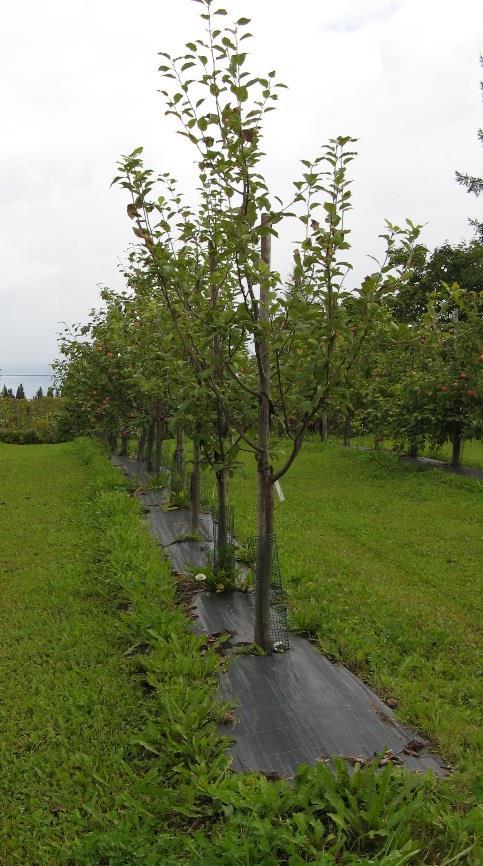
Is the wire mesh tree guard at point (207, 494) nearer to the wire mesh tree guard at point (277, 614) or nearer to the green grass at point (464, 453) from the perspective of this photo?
the wire mesh tree guard at point (277, 614)

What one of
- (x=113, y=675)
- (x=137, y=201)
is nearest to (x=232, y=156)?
(x=137, y=201)

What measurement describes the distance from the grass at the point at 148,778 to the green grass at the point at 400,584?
2.27 feet

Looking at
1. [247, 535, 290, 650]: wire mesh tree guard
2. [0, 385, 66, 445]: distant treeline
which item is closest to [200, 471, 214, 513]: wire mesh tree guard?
[247, 535, 290, 650]: wire mesh tree guard

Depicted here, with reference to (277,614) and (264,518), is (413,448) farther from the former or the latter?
(264,518)

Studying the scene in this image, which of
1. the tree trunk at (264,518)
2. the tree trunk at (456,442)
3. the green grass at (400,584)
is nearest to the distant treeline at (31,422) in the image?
the tree trunk at (456,442)

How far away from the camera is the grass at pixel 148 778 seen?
92.4 inches

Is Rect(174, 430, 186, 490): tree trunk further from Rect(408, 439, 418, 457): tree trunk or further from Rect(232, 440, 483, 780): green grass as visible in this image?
Rect(408, 439, 418, 457): tree trunk

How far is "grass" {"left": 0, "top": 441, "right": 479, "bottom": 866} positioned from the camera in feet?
7.70

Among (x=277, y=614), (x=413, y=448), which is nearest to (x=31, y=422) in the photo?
(x=413, y=448)

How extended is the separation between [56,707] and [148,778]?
1042 millimetres

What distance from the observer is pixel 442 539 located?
7484 mm

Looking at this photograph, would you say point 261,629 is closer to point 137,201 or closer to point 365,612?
point 365,612

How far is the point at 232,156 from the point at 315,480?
8953mm

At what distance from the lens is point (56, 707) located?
3.61m
